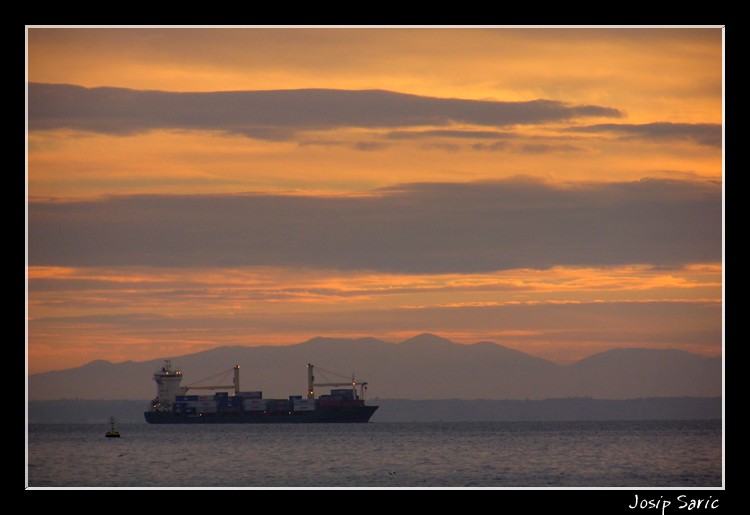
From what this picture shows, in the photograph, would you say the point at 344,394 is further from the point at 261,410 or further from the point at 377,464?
the point at 377,464

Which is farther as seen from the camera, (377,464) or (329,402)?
(329,402)

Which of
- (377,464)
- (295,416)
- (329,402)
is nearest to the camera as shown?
(377,464)

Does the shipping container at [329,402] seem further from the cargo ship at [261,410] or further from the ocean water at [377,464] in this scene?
the ocean water at [377,464]

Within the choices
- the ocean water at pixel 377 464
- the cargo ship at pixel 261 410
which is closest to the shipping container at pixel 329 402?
the cargo ship at pixel 261 410

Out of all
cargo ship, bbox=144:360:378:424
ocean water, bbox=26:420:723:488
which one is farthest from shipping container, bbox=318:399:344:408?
ocean water, bbox=26:420:723:488

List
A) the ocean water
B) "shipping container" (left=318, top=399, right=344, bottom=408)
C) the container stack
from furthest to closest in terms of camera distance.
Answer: "shipping container" (left=318, top=399, right=344, bottom=408) < the container stack < the ocean water

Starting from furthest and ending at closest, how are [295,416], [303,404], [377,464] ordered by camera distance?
[303,404]
[295,416]
[377,464]

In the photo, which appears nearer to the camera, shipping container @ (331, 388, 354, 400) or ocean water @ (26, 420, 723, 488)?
ocean water @ (26, 420, 723, 488)

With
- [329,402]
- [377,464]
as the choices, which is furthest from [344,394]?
[377,464]

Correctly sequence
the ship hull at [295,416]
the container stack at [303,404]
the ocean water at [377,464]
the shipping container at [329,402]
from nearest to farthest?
the ocean water at [377,464] < the ship hull at [295,416] < the container stack at [303,404] < the shipping container at [329,402]

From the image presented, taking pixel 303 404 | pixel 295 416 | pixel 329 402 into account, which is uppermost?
pixel 329 402

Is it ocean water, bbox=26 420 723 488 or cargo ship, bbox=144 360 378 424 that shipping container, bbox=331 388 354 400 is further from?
ocean water, bbox=26 420 723 488

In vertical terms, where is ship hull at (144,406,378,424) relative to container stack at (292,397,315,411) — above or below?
below

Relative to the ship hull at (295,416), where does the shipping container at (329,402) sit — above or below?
above
